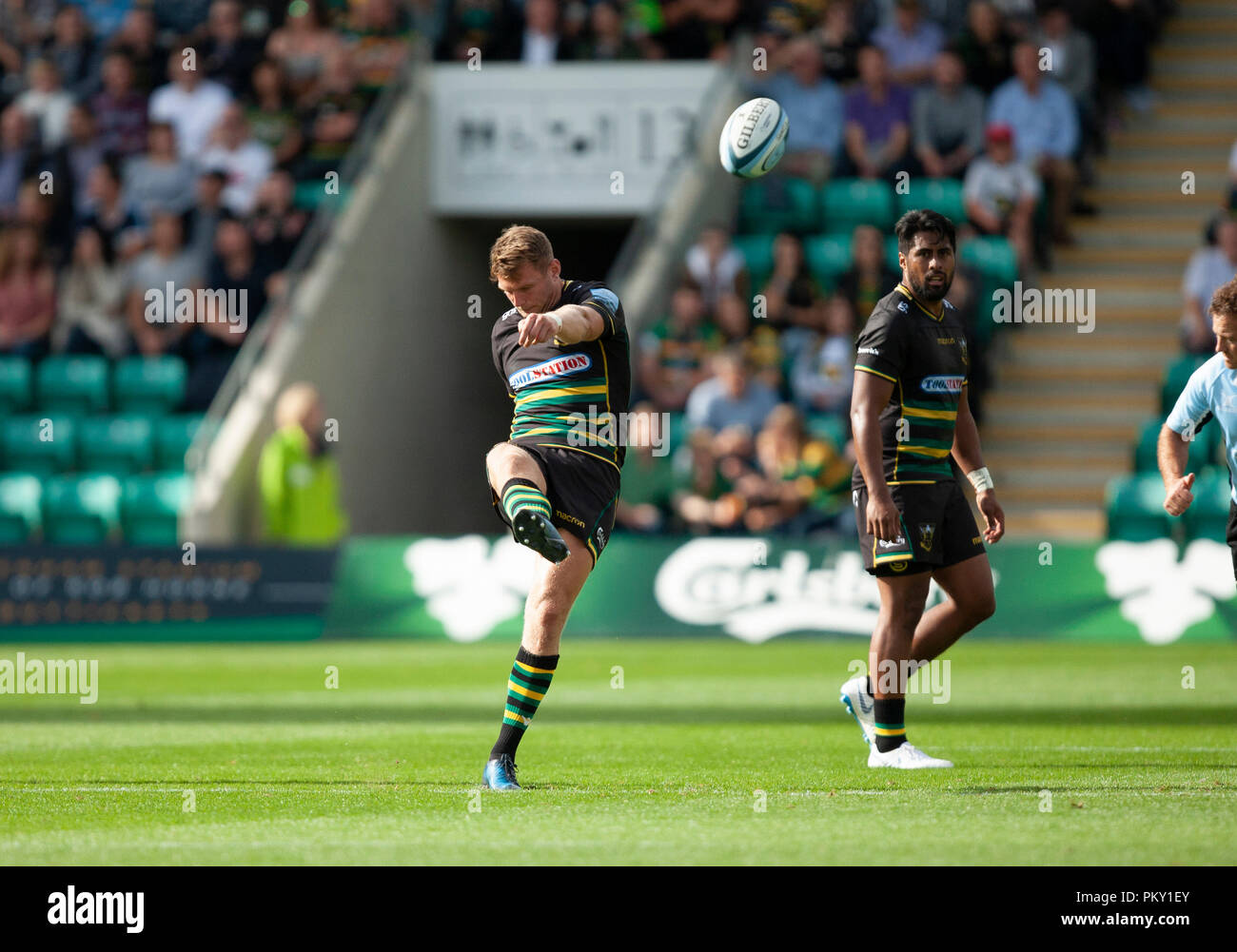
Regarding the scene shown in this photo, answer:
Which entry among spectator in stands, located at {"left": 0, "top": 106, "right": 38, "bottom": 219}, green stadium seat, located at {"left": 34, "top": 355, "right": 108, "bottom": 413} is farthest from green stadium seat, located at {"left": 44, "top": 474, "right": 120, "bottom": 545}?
spectator in stands, located at {"left": 0, "top": 106, "right": 38, "bottom": 219}

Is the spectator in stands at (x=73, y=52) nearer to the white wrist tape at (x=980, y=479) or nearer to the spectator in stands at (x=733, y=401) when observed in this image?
the spectator in stands at (x=733, y=401)

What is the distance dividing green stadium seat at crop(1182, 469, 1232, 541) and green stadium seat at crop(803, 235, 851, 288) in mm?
4839

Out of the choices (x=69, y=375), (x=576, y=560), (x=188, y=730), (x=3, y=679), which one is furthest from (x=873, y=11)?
(x=576, y=560)

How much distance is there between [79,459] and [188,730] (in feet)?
36.3

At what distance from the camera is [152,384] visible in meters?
21.6

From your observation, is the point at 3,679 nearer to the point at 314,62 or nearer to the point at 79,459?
the point at 79,459

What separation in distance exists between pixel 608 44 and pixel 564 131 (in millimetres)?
1165

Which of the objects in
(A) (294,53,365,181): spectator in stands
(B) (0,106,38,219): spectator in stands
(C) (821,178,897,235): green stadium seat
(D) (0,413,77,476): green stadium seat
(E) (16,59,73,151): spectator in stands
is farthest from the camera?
(E) (16,59,73,151): spectator in stands

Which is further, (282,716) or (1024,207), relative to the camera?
(1024,207)

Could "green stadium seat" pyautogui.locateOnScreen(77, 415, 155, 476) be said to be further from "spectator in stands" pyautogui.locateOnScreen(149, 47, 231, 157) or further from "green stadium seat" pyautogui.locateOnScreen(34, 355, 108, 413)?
"spectator in stands" pyautogui.locateOnScreen(149, 47, 231, 157)

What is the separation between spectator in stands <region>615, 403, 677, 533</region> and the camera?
60.3 feet

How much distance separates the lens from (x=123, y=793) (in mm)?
8156
